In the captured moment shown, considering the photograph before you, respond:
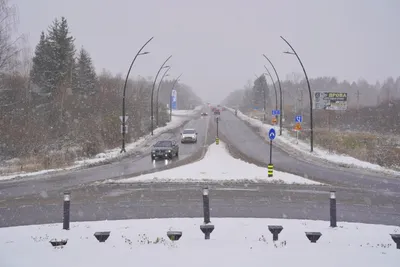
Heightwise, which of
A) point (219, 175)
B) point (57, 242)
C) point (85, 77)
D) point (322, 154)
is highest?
point (85, 77)

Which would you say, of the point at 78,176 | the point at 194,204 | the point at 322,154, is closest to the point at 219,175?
the point at 194,204

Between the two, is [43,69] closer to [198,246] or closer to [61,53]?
[61,53]

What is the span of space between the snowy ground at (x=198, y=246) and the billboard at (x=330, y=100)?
120 ft

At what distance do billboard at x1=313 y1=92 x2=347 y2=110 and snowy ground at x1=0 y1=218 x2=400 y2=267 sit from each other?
120 ft

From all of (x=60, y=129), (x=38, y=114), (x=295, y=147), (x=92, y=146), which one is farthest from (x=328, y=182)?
(x=38, y=114)

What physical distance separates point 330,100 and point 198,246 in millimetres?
41498

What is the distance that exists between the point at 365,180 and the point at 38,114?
39.1 meters

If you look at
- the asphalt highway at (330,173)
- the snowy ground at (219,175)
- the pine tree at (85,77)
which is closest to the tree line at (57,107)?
the pine tree at (85,77)

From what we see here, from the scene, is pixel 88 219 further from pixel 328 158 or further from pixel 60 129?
pixel 60 129

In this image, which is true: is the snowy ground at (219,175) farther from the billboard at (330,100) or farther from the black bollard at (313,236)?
the billboard at (330,100)

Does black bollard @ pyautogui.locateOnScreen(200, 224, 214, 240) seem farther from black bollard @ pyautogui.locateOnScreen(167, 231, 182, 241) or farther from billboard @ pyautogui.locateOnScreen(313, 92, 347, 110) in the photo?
billboard @ pyautogui.locateOnScreen(313, 92, 347, 110)

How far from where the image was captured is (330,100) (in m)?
47.3

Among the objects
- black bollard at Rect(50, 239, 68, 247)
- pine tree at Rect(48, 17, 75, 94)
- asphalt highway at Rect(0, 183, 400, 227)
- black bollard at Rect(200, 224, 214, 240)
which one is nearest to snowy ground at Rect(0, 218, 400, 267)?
black bollard at Rect(50, 239, 68, 247)

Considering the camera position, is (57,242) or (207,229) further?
(207,229)
